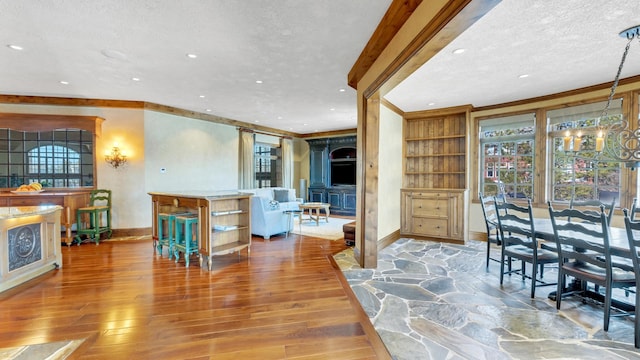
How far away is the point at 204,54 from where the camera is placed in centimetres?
343

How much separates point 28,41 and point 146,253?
3.15 meters

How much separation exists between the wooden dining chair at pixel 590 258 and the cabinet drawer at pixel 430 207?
246 centimetres

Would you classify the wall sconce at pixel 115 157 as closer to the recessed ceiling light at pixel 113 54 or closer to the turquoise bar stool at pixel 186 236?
the turquoise bar stool at pixel 186 236

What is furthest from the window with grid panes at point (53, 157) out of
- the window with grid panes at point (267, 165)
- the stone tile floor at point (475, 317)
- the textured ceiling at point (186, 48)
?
A: the stone tile floor at point (475, 317)

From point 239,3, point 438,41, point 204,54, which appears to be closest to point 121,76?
point 204,54

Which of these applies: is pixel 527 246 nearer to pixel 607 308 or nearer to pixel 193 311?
pixel 607 308

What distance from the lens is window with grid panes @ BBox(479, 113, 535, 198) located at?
16.4 ft

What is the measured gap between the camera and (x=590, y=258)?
8.04 ft

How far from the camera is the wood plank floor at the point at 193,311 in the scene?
2.12m

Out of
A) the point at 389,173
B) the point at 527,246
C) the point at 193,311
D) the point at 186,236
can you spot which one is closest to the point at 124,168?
the point at 186,236

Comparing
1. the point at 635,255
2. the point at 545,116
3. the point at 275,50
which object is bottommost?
the point at 635,255

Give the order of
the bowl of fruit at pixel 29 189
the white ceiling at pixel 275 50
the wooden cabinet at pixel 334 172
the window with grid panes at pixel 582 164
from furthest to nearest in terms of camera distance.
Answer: the wooden cabinet at pixel 334 172 < the bowl of fruit at pixel 29 189 < the window with grid panes at pixel 582 164 < the white ceiling at pixel 275 50

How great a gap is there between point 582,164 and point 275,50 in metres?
5.04

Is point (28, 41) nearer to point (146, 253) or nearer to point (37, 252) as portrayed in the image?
point (37, 252)
